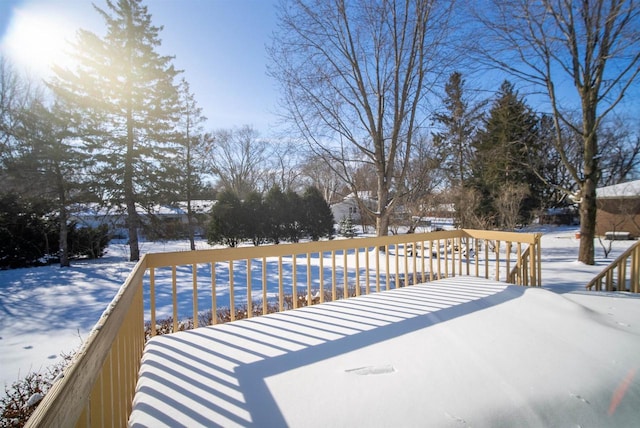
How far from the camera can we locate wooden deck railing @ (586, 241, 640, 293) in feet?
13.6

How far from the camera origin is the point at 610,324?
275 centimetres

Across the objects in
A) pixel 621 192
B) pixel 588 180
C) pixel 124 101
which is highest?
pixel 124 101

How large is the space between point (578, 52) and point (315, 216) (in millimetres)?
13300

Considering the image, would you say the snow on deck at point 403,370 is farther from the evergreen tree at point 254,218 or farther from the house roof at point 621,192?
the house roof at point 621,192

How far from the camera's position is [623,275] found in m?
4.39

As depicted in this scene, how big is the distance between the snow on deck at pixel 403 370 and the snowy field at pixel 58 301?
1.46 m

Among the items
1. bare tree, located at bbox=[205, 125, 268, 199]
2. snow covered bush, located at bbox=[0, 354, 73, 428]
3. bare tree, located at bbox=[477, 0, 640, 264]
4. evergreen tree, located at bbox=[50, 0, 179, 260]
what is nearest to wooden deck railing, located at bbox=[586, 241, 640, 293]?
bare tree, located at bbox=[477, 0, 640, 264]

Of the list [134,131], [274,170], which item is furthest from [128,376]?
[274,170]

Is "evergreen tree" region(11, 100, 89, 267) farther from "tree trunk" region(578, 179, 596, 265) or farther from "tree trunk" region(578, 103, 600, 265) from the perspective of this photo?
"tree trunk" region(578, 179, 596, 265)

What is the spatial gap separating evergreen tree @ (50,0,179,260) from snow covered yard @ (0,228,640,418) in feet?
10.1

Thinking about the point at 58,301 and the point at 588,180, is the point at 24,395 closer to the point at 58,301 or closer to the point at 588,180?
the point at 58,301

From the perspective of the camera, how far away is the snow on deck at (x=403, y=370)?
158 cm

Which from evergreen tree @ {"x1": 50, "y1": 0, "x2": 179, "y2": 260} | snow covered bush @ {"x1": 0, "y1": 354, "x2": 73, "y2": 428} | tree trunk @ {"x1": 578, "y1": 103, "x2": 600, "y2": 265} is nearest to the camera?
snow covered bush @ {"x1": 0, "y1": 354, "x2": 73, "y2": 428}

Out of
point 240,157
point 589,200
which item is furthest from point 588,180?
point 240,157
